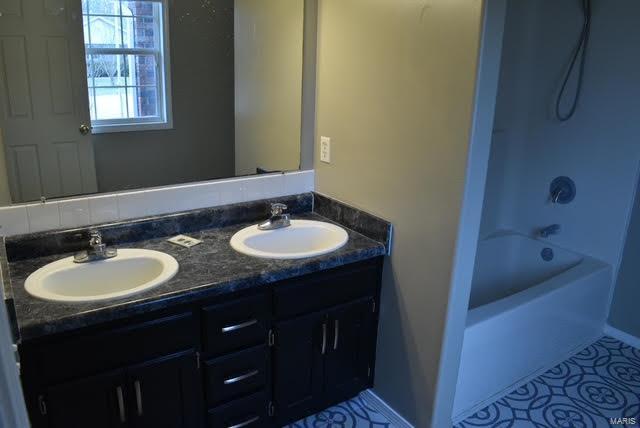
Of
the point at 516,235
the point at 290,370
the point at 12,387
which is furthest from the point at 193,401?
the point at 516,235

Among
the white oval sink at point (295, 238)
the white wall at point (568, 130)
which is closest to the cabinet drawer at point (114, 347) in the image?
the white oval sink at point (295, 238)

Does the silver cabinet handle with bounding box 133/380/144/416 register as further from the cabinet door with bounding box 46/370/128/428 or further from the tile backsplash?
the tile backsplash

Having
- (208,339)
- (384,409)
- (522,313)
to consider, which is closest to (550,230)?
(522,313)

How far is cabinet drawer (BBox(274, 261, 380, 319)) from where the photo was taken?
6.07ft

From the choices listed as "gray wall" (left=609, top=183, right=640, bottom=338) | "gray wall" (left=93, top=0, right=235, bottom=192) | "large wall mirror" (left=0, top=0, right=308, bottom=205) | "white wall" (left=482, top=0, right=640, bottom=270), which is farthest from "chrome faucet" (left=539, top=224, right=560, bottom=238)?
"gray wall" (left=93, top=0, right=235, bottom=192)

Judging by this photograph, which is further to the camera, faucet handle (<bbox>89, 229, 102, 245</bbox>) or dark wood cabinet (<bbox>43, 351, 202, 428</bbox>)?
faucet handle (<bbox>89, 229, 102, 245</bbox>)

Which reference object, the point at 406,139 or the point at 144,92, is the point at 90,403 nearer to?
the point at 144,92

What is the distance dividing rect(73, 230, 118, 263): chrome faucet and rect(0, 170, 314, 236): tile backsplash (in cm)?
12

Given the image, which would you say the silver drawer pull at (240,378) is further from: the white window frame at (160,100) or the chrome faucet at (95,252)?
the white window frame at (160,100)

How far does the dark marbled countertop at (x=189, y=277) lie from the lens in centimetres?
142

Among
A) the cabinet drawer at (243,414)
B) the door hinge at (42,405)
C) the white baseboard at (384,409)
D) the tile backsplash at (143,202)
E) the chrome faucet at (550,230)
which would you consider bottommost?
the white baseboard at (384,409)

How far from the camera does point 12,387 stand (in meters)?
0.57

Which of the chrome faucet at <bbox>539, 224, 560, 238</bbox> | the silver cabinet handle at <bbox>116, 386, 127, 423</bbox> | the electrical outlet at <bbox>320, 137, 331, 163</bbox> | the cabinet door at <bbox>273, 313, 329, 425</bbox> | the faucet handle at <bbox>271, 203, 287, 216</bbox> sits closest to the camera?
the silver cabinet handle at <bbox>116, 386, 127, 423</bbox>

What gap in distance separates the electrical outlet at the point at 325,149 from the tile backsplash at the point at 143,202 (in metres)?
0.11
